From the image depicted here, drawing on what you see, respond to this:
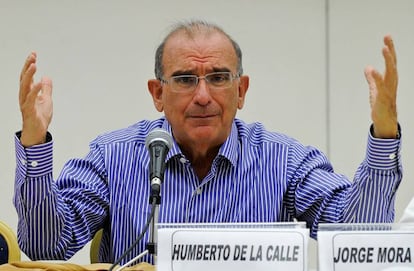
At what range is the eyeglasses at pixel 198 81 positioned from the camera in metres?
2.05

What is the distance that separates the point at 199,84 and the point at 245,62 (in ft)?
4.62

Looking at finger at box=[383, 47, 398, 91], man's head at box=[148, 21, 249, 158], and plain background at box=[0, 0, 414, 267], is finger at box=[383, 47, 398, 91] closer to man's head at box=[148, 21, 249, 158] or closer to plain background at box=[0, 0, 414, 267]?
man's head at box=[148, 21, 249, 158]

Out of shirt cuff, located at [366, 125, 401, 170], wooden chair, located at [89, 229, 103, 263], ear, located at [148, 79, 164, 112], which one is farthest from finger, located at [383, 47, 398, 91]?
wooden chair, located at [89, 229, 103, 263]

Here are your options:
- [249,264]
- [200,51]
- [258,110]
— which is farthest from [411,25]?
[249,264]

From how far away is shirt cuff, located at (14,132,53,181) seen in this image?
1.74 m

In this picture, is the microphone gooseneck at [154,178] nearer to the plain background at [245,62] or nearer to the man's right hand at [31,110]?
the man's right hand at [31,110]

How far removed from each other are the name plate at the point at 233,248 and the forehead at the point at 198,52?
86cm

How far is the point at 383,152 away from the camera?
1.69m

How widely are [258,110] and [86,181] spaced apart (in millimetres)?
1516

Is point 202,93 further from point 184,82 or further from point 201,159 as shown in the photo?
point 201,159

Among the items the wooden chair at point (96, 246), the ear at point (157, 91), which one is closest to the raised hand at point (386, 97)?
the ear at point (157, 91)

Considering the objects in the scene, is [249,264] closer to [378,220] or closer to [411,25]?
[378,220]

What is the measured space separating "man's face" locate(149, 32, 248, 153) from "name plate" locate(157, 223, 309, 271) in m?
0.79

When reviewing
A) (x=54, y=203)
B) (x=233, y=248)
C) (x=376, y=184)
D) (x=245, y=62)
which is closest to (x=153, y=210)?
(x=233, y=248)
